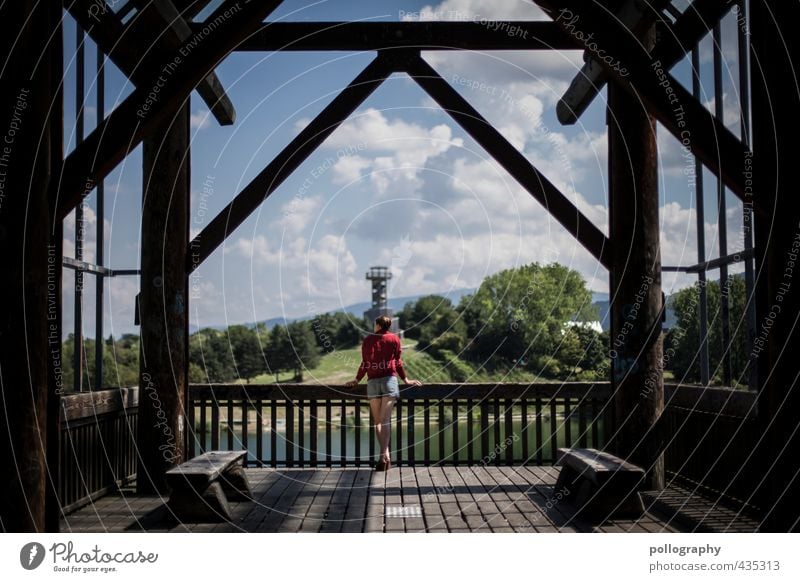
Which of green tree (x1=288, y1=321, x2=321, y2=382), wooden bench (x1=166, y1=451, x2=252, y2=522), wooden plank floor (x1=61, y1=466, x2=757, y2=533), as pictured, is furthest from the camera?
green tree (x1=288, y1=321, x2=321, y2=382)

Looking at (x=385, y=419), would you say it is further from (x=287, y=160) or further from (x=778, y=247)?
(x=778, y=247)

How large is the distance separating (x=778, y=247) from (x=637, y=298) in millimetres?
2661

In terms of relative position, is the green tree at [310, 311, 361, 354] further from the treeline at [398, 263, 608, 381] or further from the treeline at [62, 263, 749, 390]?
the treeline at [398, 263, 608, 381]

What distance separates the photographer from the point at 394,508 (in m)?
7.14

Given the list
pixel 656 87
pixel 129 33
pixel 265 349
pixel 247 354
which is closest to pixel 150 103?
pixel 129 33

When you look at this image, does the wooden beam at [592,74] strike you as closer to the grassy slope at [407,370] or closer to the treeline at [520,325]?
the grassy slope at [407,370]

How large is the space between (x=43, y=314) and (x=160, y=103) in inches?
63.5

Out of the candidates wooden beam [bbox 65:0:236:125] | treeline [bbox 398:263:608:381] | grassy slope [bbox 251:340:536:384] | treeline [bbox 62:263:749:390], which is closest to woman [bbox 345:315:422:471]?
wooden beam [bbox 65:0:236:125]

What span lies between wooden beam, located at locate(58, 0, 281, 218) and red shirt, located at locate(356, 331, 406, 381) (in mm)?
4234

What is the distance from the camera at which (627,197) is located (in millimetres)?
7750

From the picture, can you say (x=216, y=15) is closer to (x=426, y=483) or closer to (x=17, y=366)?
(x=17, y=366)

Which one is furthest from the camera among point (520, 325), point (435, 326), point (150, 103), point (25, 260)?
point (435, 326)

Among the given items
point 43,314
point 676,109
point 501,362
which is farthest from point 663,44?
point 501,362

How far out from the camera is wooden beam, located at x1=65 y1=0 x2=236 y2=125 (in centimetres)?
698
